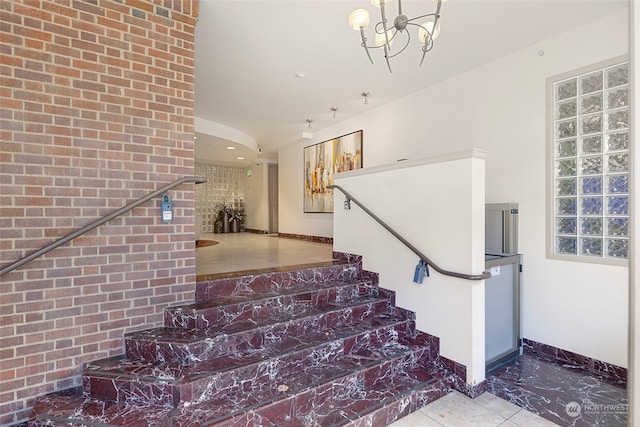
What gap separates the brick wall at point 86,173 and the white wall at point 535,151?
7.85 ft

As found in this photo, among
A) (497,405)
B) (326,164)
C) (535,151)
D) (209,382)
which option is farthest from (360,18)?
(326,164)

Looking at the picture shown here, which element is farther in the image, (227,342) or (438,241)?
(438,241)

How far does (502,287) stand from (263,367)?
2429 mm

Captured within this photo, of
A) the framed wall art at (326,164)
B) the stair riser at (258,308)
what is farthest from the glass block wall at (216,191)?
the stair riser at (258,308)

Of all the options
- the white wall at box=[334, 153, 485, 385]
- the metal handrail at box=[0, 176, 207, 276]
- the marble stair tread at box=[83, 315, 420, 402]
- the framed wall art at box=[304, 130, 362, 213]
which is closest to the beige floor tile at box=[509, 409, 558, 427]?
the white wall at box=[334, 153, 485, 385]

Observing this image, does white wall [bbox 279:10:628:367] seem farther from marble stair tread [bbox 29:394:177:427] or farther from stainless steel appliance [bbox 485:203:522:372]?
marble stair tread [bbox 29:394:177:427]

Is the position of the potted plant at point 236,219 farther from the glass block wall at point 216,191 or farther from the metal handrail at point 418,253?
the metal handrail at point 418,253

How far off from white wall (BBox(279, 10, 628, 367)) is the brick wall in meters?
2.39

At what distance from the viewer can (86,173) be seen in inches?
85.5

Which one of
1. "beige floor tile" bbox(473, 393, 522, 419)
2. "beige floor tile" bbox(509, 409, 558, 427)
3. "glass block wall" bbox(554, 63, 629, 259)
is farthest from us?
"glass block wall" bbox(554, 63, 629, 259)

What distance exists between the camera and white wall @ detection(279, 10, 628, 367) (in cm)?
269

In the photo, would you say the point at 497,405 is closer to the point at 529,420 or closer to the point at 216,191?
the point at 529,420

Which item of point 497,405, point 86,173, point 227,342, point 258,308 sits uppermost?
point 86,173

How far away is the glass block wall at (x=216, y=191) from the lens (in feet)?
32.1
